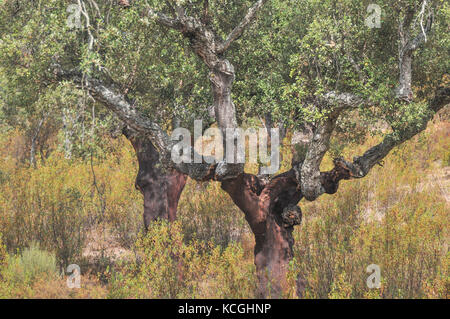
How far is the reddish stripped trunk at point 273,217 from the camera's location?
38.5 feet

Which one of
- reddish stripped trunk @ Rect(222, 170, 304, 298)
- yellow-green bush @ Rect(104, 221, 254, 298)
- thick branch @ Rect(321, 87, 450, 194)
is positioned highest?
thick branch @ Rect(321, 87, 450, 194)

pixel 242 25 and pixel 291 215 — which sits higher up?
pixel 242 25

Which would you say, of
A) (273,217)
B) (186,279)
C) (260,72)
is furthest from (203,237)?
(260,72)

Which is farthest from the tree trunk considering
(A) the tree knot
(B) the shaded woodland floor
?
(A) the tree knot

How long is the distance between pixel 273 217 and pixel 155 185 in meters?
3.78

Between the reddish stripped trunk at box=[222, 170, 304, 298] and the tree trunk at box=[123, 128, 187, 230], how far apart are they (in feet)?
9.07

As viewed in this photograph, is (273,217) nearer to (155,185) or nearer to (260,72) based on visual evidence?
(260,72)

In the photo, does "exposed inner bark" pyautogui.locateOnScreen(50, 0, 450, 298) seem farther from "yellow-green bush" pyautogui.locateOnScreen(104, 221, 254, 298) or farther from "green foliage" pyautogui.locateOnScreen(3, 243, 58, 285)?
"green foliage" pyautogui.locateOnScreen(3, 243, 58, 285)

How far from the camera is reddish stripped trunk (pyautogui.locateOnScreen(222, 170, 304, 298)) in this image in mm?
11742

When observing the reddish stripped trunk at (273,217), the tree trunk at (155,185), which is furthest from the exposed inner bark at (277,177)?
the tree trunk at (155,185)

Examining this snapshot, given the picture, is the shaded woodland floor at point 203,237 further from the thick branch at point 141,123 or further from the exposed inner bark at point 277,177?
the thick branch at point 141,123

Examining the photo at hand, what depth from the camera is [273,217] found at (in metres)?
12.0

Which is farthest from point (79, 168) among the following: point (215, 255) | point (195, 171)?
point (215, 255)

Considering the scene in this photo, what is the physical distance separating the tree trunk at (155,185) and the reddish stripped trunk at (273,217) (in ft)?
9.07
